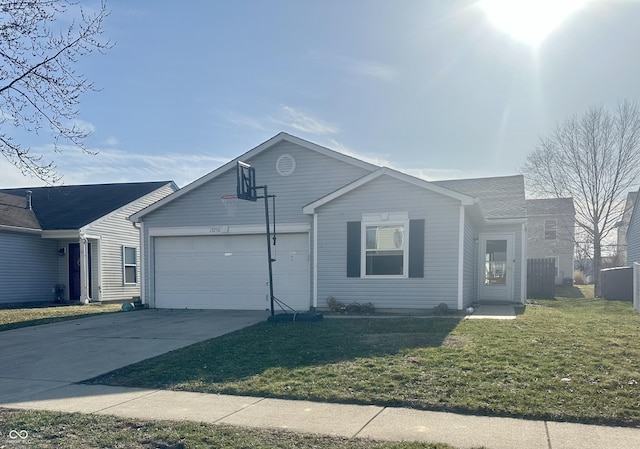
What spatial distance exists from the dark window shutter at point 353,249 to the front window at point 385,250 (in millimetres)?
213

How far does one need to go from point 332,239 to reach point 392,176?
2.33m

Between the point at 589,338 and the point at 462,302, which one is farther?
the point at 462,302

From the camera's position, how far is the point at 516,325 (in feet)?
31.8

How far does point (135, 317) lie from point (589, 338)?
1090 centimetres

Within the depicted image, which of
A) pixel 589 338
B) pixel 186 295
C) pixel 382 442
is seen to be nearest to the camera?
pixel 382 442

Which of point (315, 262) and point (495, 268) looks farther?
point (495, 268)

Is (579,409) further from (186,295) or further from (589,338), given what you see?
(186,295)

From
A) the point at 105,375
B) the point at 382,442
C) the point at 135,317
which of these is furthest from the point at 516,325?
the point at 135,317

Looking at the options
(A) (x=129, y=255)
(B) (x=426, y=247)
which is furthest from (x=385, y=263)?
(A) (x=129, y=255)

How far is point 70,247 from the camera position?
19797mm

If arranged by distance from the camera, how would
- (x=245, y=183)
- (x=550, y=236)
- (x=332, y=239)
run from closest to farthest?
1. (x=245, y=183)
2. (x=332, y=239)
3. (x=550, y=236)

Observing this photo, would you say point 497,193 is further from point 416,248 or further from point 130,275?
point 130,275

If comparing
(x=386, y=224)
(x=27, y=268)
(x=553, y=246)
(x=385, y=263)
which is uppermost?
(x=386, y=224)

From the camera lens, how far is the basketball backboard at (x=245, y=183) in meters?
11.3
